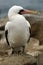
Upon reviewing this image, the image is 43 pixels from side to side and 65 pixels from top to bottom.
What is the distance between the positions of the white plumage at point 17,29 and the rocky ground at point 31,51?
0.39 meters

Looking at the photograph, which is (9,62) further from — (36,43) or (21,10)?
(36,43)

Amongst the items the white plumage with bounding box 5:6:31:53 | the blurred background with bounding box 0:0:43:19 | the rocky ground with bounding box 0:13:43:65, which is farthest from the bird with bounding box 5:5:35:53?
the blurred background with bounding box 0:0:43:19

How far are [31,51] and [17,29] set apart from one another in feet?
5.36

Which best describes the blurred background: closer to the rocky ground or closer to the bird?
the rocky ground

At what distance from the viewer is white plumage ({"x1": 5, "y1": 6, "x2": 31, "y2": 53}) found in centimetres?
924

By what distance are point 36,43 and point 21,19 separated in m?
2.51

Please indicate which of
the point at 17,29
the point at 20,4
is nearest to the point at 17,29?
the point at 17,29

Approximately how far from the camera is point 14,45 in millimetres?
9625

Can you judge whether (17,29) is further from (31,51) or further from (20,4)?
(20,4)

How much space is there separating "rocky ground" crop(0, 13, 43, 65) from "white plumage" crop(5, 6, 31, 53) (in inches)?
15.4

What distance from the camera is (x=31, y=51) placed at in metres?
10.7

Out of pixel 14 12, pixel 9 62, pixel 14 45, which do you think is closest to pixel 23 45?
pixel 14 45

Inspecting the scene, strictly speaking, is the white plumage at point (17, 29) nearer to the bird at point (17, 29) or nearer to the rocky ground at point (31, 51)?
the bird at point (17, 29)

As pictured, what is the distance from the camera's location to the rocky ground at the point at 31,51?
306 inches
